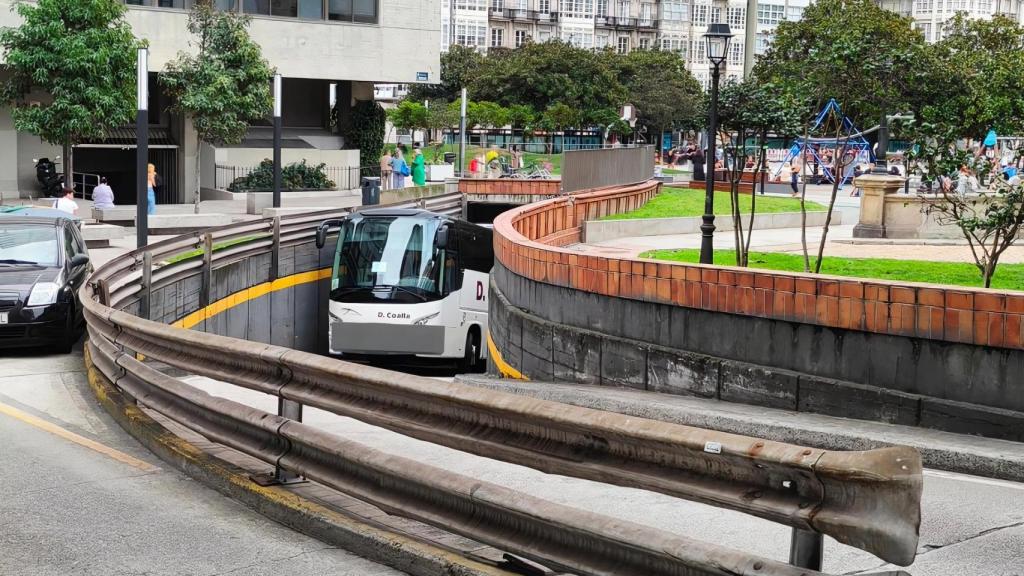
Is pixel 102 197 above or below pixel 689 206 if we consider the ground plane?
below

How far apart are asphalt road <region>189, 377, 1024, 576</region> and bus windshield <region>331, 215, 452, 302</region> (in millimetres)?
17122

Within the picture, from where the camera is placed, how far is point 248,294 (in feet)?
81.9

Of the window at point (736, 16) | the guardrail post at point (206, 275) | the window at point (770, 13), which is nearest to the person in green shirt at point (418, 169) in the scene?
the guardrail post at point (206, 275)

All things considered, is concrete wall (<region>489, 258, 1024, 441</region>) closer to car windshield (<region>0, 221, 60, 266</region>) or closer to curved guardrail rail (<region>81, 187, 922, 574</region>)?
curved guardrail rail (<region>81, 187, 922, 574</region>)

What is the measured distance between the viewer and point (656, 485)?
15.4ft

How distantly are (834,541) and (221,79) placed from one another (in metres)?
35.1

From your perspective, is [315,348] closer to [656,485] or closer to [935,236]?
[935,236]

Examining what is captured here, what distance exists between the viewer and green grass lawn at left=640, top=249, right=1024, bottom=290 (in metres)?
14.4

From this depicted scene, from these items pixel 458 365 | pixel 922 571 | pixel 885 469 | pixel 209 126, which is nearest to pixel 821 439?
pixel 922 571

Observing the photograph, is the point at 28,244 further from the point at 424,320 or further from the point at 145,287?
the point at 424,320

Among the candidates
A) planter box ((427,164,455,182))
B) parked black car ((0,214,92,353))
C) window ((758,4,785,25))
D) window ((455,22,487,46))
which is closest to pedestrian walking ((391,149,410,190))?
planter box ((427,164,455,182))

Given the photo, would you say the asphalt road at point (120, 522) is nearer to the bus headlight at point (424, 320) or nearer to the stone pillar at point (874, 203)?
the bus headlight at point (424, 320)

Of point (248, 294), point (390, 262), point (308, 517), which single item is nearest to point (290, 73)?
point (390, 262)

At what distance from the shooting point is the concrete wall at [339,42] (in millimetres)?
44688
